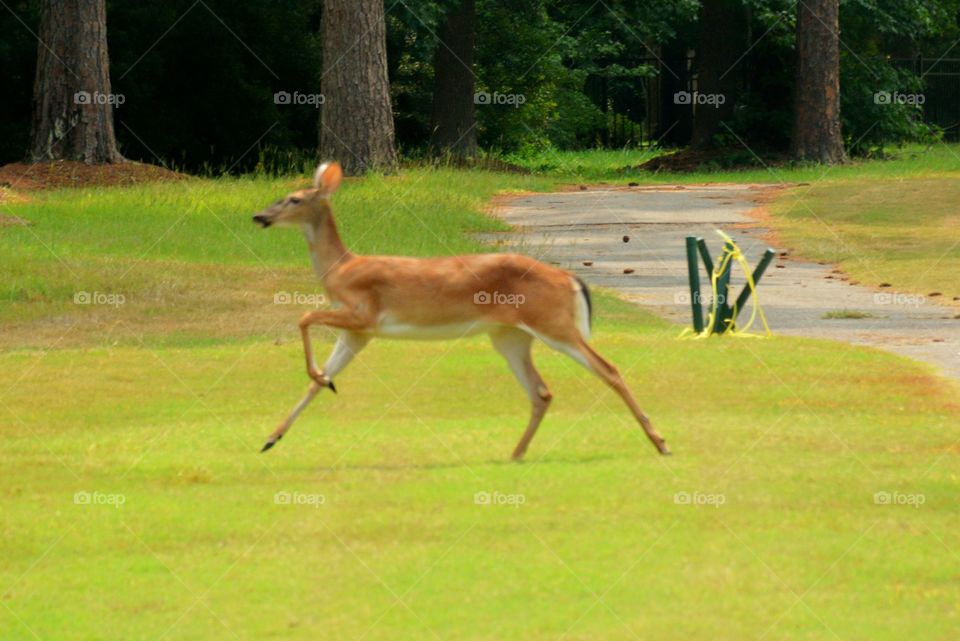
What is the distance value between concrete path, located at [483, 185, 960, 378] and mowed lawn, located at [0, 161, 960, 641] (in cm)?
169

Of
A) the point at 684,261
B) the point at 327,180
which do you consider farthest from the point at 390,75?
the point at 327,180

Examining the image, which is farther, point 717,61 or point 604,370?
point 717,61

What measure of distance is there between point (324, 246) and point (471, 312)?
115 cm

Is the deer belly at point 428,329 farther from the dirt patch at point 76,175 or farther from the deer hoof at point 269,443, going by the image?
the dirt patch at point 76,175

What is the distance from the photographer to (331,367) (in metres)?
10.5

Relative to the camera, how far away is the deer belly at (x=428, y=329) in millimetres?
10445

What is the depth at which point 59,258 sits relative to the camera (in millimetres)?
19641

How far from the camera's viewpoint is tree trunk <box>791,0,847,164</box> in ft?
117

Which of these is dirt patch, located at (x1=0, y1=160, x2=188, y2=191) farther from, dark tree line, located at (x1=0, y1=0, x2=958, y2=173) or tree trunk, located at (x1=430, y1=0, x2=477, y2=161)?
tree trunk, located at (x1=430, y1=0, x2=477, y2=161)

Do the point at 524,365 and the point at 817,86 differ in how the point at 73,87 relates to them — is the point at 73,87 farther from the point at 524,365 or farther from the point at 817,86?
the point at 524,365

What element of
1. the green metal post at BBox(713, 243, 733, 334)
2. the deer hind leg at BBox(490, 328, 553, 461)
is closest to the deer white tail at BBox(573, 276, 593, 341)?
the deer hind leg at BBox(490, 328, 553, 461)

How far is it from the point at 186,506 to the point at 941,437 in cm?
456

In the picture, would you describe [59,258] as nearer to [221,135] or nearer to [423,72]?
[221,135]

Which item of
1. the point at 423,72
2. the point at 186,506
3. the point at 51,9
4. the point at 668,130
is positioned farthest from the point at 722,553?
the point at 668,130
